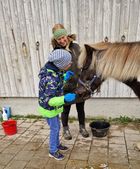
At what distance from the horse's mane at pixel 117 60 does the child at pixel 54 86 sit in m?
0.31

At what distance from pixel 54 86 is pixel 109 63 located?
685mm

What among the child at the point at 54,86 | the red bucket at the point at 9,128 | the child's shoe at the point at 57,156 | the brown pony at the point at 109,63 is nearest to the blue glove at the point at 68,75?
the child at the point at 54,86

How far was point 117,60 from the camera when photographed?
6.52ft

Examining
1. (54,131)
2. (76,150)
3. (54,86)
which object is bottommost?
(76,150)

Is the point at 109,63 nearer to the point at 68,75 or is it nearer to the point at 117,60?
the point at 117,60

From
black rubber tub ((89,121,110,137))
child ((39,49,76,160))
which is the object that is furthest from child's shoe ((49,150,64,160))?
black rubber tub ((89,121,110,137))

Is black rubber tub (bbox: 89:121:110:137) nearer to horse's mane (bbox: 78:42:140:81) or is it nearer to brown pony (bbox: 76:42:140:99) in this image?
brown pony (bbox: 76:42:140:99)

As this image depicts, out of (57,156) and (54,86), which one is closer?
(54,86)

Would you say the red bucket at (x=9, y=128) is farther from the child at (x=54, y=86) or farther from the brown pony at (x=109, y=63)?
the brown pony at (x=109, y=63)

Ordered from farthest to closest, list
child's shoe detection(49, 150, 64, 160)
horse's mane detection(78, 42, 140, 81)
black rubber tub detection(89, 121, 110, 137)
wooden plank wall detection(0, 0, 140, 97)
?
wooden plank wall detection(0, 0, 140, 97), black rubber tub detection(89, 121, 110, 137), child's shoe detection(49, 150, 64, 160), horse's mane detection(78, 42, 140, 81)

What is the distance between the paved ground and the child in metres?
0.26

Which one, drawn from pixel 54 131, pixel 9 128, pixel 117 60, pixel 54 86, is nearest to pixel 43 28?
pixel 54 86

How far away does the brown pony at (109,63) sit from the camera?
1.96 m

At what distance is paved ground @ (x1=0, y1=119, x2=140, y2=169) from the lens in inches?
101
